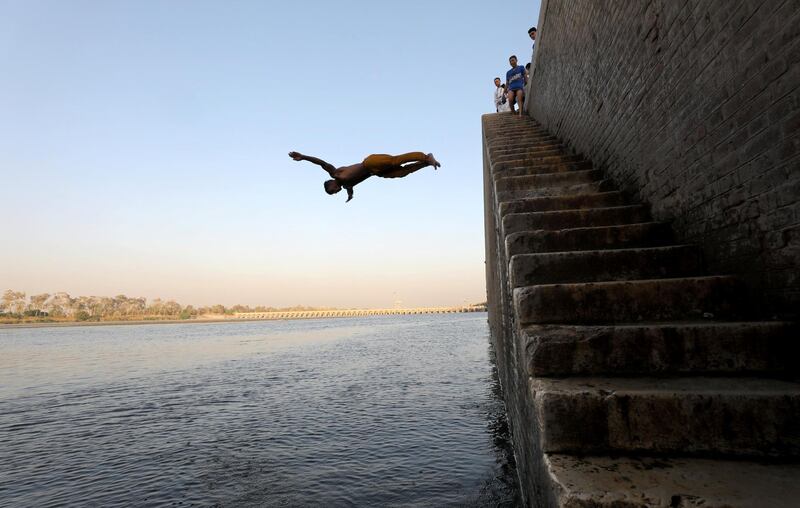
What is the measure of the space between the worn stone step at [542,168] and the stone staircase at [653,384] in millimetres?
2568

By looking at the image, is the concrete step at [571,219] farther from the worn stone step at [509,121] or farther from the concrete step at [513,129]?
the worn stone step at [509,121]

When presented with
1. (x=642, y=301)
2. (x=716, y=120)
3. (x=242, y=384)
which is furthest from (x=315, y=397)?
(x=716, y=120)

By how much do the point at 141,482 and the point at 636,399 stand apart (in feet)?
20.6

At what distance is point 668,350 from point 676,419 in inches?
20.5

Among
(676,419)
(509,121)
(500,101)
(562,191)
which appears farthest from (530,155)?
(500,101)

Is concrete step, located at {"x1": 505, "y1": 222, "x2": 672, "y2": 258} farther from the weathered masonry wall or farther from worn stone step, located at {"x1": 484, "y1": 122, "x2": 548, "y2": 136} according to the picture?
worn stone step, located at {"x1": 484, "y1": 122, "x2": 548, "y2": 136}

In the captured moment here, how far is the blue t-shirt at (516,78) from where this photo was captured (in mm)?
12120

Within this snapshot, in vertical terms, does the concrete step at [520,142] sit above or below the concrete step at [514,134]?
below

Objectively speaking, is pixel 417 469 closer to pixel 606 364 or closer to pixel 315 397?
pixel 606 364

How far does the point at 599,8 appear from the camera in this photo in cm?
507

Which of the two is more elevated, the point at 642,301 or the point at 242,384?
the point at 642,301

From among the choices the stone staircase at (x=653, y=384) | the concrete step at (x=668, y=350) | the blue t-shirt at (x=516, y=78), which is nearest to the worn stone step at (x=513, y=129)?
the blue t-shirt at (x=516, y=78)

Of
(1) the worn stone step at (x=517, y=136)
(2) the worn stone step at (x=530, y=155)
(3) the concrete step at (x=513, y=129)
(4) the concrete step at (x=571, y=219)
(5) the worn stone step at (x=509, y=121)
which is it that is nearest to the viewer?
(4) the concrete step at (x=571, y=219)

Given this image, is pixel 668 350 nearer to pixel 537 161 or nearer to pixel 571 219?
pixel 571 219
